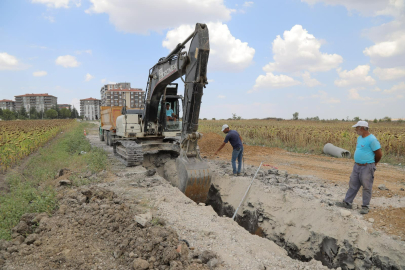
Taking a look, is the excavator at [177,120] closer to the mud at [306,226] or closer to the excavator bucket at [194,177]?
the excavator bucket at [194,177]

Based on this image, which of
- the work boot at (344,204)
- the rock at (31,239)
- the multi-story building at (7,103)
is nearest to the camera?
the rock at (31,239)

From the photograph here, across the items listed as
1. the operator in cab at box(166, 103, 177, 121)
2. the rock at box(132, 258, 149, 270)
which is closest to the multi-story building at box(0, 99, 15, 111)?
the operator in cab at box(166, 103, 177, 121)

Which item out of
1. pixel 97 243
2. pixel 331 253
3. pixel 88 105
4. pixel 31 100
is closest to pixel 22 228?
pixel 97 243

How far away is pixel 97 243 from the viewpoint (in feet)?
13.5

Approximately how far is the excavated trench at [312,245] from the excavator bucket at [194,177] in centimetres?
114

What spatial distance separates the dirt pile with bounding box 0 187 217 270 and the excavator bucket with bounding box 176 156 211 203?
137 centimetres

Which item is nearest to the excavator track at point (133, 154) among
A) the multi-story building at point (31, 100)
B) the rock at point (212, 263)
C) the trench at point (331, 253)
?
the trench at point (331, 253)

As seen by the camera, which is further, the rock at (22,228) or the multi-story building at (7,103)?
the multi-story building at (7,103)

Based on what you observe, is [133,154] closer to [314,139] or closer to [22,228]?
[22,228]

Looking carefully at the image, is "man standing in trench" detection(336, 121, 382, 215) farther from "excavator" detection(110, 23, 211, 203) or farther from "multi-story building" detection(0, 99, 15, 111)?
"multi-story building" detection(0, 99, 15, 111)

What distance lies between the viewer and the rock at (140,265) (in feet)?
11.0

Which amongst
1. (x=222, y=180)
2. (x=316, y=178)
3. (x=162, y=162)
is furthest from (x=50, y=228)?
(x=316, y=178)

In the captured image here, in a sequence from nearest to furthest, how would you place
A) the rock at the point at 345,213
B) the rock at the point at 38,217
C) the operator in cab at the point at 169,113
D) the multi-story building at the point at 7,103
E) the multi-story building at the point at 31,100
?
the rock at the point at 38,217
the rock at the point at 345,213
the operator in cab at the point at 169,113
the multi-story building at the point at 7,103
the multi-story building at the point at 31,100

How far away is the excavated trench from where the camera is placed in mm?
4289
